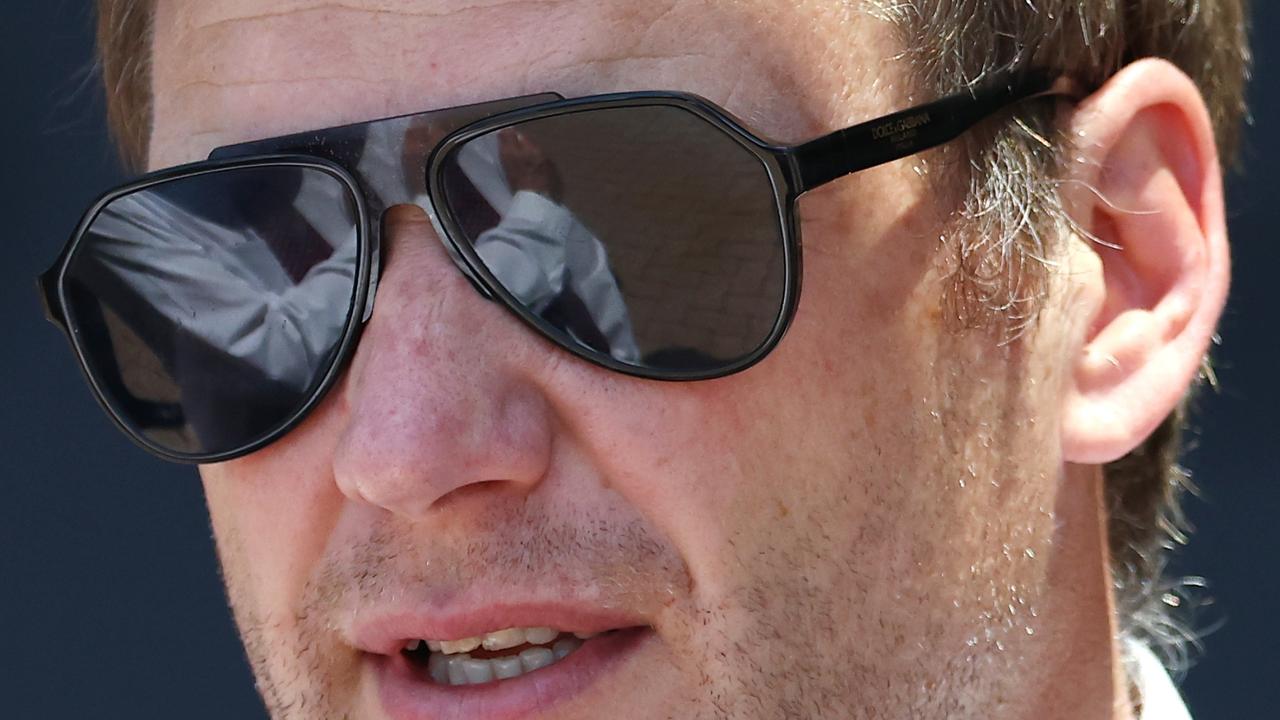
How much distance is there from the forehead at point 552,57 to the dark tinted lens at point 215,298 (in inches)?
4.0

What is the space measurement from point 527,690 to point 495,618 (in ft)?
0.38

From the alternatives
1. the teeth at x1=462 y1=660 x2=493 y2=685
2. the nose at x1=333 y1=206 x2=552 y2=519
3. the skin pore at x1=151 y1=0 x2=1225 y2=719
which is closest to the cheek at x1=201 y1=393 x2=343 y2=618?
the skin pore at x1=151 y1=0 x2=1225 y2=719

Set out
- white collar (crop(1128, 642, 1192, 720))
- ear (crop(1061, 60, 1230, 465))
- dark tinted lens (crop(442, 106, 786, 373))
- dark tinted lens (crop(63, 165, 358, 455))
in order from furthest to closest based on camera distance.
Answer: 1. white collar (crop(1128, 642, 1192, 720))
2. ear (crop(1061, 60, 1230, 465))
3. dark tinted lens (crop(63, 165, 358, 455))
4. dark tinted lens (crop(442, 106, 786, 373))

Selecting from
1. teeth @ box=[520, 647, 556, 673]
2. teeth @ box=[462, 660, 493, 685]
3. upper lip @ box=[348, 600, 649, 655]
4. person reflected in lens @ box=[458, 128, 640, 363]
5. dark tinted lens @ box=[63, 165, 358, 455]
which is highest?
person reflected in lens @ box=[458, 128, 640, 363]

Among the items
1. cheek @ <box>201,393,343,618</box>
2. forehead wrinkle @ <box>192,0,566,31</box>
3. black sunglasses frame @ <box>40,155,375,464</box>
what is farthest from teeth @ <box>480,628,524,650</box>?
forehead wrinkle @ <box>192,0,566,31</box>

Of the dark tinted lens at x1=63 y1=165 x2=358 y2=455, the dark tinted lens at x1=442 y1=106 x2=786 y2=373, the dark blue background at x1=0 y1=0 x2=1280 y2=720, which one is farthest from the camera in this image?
the dark blue background at x1=0 y1=0 x2=1280 y2=720

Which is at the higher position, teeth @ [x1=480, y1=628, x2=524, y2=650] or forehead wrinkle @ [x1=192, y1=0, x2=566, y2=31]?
forehead wrinkle @ [x1=192, y1=0, x2=566, y2=31]

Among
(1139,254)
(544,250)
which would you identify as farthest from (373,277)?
→ (1139,254)

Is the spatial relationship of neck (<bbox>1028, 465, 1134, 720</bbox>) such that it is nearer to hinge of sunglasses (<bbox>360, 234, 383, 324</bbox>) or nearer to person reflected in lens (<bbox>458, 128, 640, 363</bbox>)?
person reflected in lens (<bbox>458, 128, 640, 363</bbox>)

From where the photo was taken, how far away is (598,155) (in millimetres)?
1452

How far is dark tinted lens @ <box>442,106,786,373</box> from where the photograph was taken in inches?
56.9

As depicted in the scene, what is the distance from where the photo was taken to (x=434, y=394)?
4.82 ft

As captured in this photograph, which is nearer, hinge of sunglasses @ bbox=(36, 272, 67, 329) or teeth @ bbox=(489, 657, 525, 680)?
teeth @ bbox=(489, 657, 525, 680)

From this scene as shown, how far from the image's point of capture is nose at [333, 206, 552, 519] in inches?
57.4
